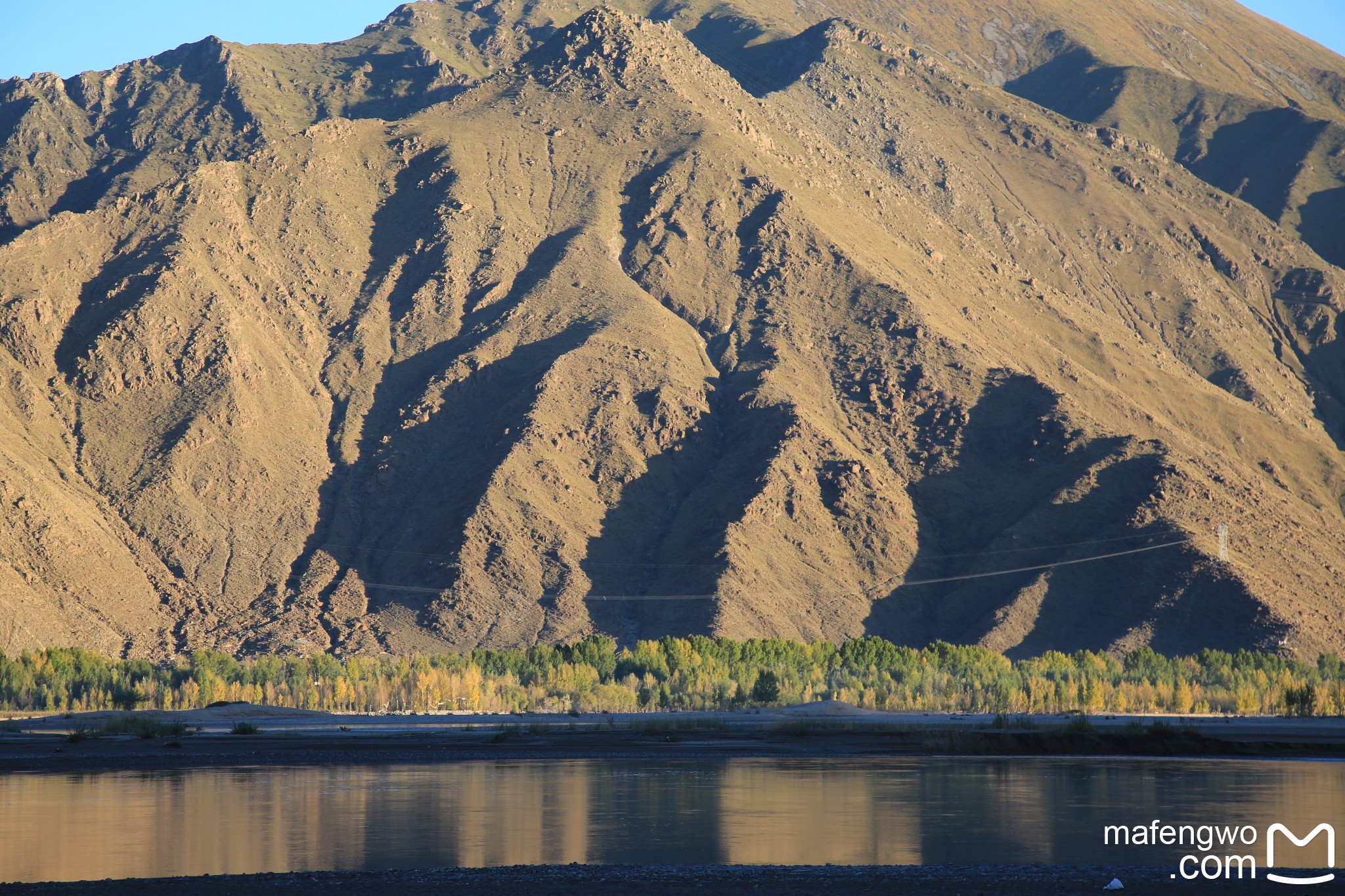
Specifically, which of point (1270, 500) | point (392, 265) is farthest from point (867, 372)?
point (392, 265)

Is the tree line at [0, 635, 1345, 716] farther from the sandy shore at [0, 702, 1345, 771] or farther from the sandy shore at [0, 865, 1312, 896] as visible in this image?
the sandy shore at [0, 865, 1312, 896]

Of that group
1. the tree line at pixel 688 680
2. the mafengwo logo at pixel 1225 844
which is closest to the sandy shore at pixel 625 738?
the tree line at pixel 688 680

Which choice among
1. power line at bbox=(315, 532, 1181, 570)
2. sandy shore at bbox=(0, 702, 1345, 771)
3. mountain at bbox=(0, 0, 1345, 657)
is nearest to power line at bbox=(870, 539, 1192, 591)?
mountain at bbox=(0, 0, 1345, 657)

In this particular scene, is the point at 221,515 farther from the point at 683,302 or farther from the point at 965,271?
the point at 965,271

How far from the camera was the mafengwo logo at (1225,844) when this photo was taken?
25500 mm

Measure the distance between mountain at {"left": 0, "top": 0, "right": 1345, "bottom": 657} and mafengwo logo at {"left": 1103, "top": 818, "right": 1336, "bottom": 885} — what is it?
85.7 metres

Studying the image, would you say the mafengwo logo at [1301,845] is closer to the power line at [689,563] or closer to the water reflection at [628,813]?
the water reflection at [628,813]

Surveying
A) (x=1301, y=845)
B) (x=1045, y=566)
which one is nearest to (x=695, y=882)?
(x=1301, y=845)

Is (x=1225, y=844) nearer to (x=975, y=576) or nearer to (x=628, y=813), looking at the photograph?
(x=628, y=813)

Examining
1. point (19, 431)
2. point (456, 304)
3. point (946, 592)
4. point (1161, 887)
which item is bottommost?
point (1161, 887)

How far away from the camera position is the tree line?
90.4 meters

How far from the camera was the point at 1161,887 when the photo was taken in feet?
79.9

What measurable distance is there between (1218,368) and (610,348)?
253ft

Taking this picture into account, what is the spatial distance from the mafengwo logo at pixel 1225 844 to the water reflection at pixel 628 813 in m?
0.51
